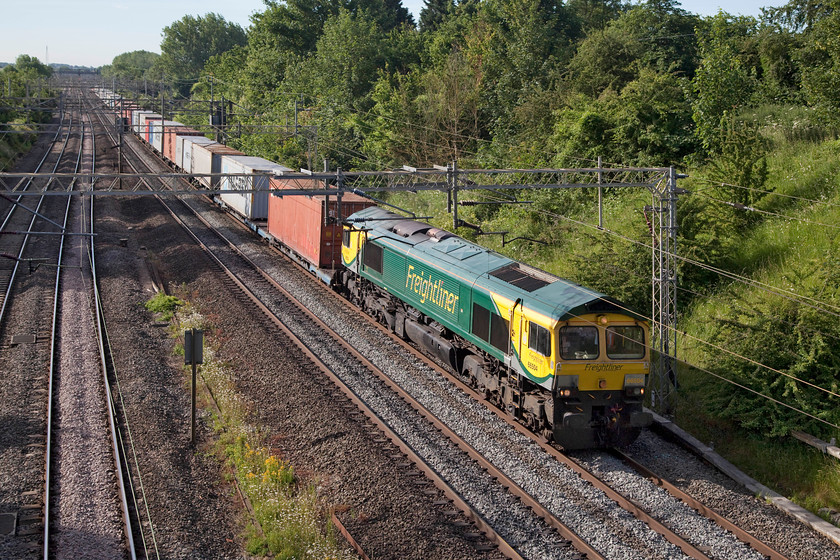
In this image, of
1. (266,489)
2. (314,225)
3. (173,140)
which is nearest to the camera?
(266,489)

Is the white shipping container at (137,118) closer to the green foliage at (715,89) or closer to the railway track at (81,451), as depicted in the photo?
the railway track at (81,451)

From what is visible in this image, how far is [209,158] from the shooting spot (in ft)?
129

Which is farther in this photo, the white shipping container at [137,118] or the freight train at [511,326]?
the white shipping container at [137,118]

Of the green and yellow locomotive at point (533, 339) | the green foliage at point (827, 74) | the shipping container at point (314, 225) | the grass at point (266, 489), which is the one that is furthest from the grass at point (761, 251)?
Answer: the grass at point (266, 489)

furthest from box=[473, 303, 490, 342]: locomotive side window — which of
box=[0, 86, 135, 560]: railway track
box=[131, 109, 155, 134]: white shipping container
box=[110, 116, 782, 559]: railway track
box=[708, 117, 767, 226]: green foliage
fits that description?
box=[131, 109, 155, 134]: white shipping container

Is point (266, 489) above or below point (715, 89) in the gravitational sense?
below

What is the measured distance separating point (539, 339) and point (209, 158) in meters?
29.8

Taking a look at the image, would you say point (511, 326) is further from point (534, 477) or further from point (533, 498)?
point (533, 498)

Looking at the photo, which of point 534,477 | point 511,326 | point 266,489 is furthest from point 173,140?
point 534,477

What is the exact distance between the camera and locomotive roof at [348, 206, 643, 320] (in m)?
13.6

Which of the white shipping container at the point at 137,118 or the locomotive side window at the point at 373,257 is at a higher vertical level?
the white shipping container at the point at 137,118

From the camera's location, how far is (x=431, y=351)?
18062 mm

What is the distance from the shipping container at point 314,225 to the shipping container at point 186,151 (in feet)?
60.0

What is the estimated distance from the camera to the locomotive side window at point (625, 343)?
44.6ft
